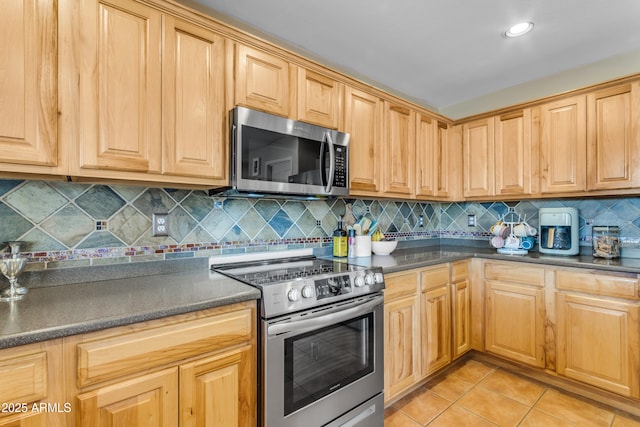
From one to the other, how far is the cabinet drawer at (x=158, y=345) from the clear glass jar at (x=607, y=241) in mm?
2584

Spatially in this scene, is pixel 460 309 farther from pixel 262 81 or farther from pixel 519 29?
pixel 262 81

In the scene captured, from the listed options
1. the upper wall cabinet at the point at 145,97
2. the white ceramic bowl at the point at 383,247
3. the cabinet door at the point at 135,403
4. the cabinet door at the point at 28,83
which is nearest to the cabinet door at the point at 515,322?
the white ceramic bowl at the point at 383,247

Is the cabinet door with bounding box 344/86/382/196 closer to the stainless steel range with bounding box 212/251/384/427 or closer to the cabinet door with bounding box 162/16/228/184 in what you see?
the stainless steel range with bounding box 212/251/384/427

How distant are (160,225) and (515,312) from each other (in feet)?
8.43

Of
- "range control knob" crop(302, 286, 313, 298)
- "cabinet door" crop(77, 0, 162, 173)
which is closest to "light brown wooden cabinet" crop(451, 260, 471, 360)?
"range control knob" crop(302, 286, 313, 298)

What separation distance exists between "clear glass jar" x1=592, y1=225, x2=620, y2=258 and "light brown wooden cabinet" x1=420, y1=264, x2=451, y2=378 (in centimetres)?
112

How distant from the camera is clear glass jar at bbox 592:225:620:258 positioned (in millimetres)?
2271

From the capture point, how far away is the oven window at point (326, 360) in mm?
1384

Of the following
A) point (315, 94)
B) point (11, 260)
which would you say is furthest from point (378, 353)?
point (11, 260)

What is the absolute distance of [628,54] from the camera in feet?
7.70

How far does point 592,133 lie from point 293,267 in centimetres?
239

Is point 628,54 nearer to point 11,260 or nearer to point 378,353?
point 378,353

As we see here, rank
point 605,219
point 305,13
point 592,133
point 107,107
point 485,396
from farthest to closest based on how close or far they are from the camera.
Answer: point 605,219, point 592,133, point 485,396, point 305,13, point 107,107

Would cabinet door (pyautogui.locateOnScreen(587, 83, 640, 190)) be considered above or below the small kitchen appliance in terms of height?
above
